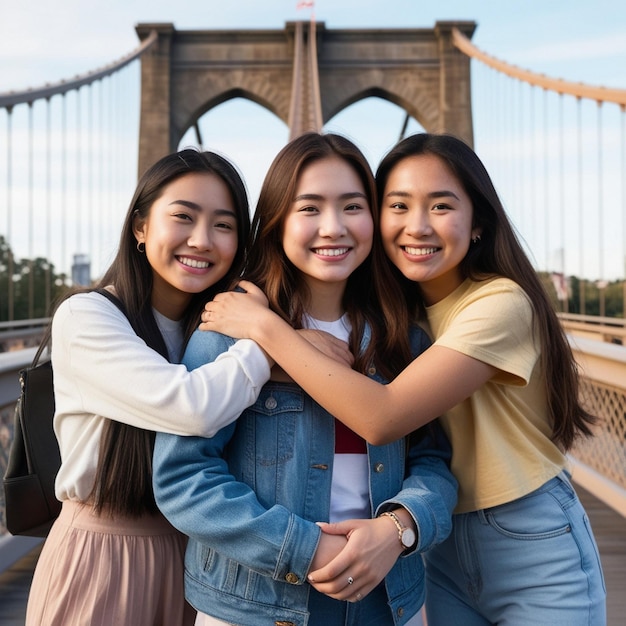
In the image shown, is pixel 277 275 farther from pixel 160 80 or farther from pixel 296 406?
pixel 160 80

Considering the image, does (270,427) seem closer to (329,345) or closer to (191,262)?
(329,345)

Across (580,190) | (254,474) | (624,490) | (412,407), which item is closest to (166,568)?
(254,474)

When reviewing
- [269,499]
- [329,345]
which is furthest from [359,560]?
[329,345]

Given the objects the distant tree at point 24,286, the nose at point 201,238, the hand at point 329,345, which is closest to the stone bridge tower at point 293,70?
the distant tree at point 24,286

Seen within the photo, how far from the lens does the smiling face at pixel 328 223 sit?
1009 millimetres

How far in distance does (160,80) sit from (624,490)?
1532 cm

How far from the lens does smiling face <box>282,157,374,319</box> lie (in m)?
1.01

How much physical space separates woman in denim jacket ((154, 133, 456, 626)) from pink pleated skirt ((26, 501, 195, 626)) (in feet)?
0.40

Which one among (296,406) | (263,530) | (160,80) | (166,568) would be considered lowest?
(166,568)

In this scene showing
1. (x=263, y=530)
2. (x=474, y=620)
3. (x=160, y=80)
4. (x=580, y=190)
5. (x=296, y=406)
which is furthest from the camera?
(x=160, y=80)

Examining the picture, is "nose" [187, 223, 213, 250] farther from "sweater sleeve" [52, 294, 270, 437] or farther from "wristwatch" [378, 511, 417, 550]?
"wristwatch" [378, 511, 417, 550]

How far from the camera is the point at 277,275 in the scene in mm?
1069

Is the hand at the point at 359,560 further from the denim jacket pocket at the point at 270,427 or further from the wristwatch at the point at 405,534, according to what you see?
the denim jacket pocket at the point at 270,427

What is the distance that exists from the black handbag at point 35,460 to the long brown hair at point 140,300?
0.51 feet
